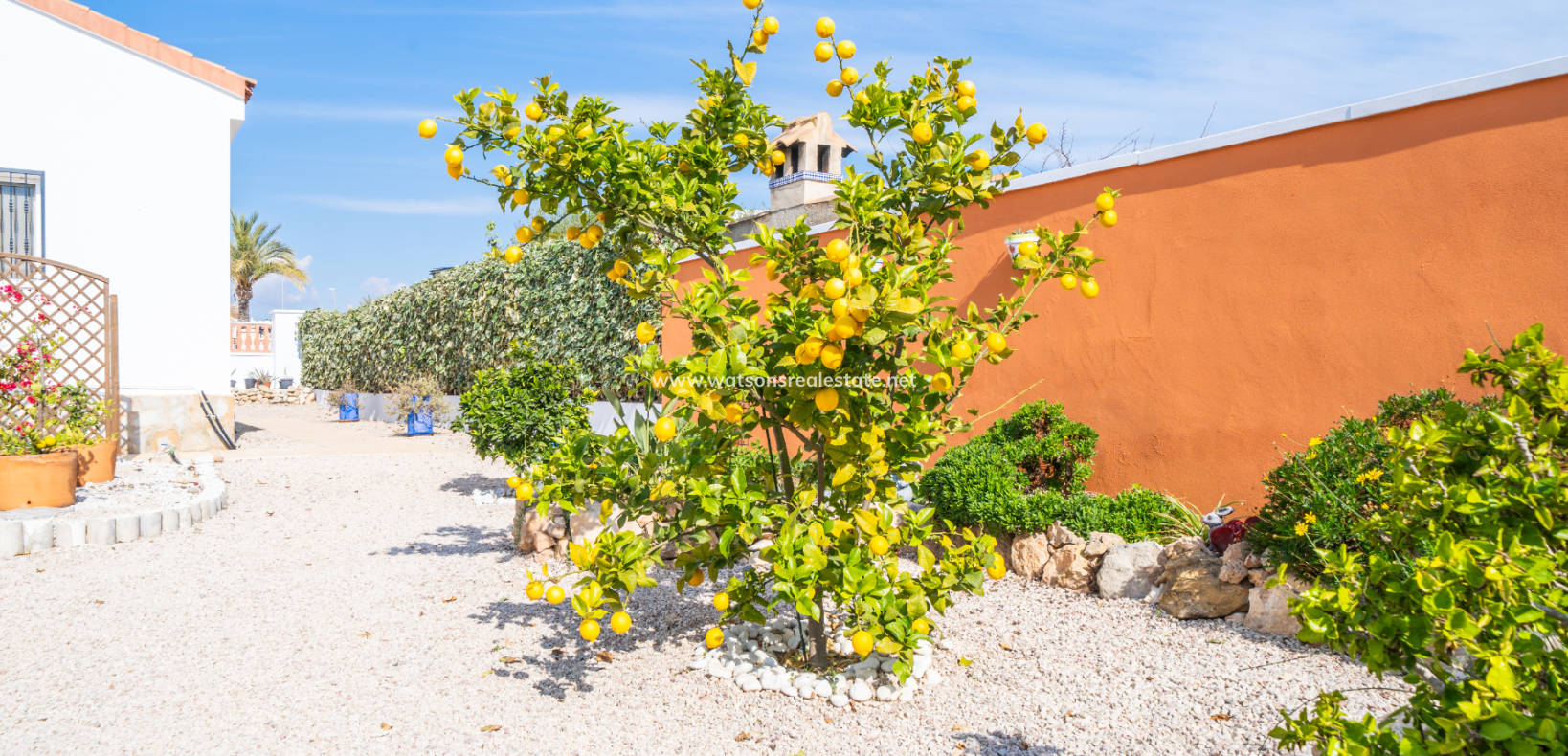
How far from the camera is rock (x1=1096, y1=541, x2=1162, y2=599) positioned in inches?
163

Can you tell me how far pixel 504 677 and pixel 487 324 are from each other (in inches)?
413

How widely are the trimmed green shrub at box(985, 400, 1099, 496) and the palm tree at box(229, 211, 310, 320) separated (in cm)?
2663

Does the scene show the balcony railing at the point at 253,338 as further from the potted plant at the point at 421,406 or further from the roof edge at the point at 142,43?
the roof edge at the point at 142,43

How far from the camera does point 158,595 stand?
4.51 metres

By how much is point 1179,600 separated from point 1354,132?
8.40 ft

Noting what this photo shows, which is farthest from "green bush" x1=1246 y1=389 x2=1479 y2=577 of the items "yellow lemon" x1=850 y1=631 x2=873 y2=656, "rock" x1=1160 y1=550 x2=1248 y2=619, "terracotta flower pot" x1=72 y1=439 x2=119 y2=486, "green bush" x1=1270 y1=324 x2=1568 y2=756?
"terracotta flower pot" x1=72 y1=439 x2=119 y2=486

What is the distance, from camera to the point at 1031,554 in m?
4.58

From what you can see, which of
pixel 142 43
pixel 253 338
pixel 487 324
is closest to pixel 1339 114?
pixel 142 43

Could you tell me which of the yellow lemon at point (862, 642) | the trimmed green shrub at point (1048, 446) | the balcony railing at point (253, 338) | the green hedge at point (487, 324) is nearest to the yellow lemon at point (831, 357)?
the yellow lemon at point (862, 642)

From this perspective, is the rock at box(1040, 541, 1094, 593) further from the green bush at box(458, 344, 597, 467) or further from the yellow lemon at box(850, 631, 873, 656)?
the green bush at box(458, 344, 597, 467)

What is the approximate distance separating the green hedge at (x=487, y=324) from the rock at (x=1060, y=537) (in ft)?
12.4

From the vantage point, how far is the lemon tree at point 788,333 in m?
2.52

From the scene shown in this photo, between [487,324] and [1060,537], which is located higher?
[487,324]

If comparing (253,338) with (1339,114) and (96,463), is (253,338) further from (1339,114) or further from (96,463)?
(1339,114)
